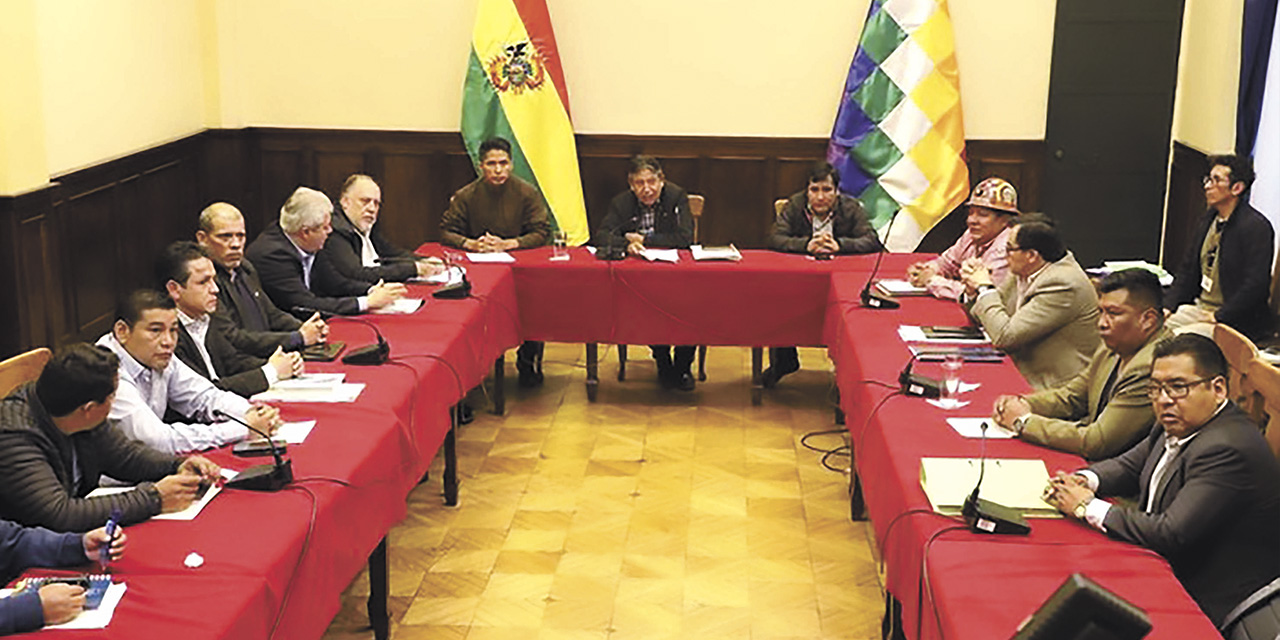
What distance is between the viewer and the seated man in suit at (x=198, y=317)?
4.44 meters

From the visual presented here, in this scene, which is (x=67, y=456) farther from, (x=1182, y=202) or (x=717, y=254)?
(x=1182, y=202)

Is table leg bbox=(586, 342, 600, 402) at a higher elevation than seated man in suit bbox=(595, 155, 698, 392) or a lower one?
lower

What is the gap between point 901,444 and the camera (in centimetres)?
406

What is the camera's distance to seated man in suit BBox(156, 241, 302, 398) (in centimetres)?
444

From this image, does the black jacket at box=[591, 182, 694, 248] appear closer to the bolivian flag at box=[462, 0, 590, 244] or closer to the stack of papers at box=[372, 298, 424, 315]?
the bolivian flag at box=[462, 0, 590, 244]

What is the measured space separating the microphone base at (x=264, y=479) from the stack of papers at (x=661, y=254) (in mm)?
3388

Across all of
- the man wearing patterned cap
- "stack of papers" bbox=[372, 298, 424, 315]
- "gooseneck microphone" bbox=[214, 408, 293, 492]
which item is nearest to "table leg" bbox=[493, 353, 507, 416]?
"stack of papers" bbox=[372, 298, 424, 315]

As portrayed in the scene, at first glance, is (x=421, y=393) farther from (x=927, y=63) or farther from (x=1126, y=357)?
(x=927, y=63)

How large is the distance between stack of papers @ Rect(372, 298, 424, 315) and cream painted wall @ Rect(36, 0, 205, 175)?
206cm

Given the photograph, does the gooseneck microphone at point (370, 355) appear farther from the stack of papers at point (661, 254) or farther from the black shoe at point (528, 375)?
the black shoe at point (528, 375)

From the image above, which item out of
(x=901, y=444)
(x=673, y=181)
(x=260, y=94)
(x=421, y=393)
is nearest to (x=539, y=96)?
(x=673, y=181)

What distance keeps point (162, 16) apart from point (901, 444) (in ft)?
18.6

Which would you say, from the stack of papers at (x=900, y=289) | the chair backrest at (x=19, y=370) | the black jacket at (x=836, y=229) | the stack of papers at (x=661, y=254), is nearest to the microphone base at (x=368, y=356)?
the chair backrest at (x=19, y=370)

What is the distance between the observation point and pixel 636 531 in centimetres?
534
